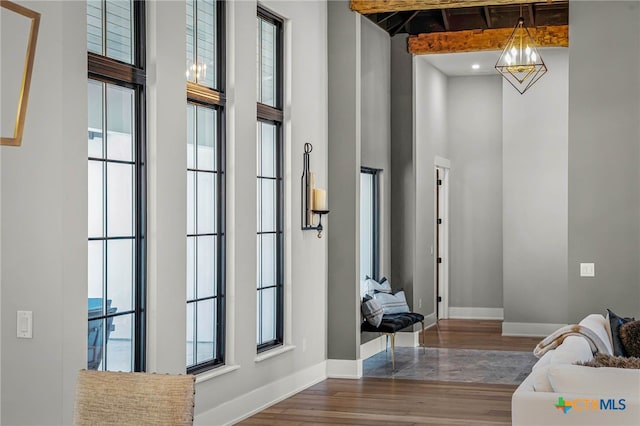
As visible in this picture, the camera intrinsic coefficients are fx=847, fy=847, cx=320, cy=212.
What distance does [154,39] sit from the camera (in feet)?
16.1

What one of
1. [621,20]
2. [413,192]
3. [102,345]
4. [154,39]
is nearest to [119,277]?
[102,345]

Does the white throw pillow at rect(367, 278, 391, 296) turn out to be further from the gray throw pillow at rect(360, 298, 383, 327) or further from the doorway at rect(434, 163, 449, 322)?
the doorway at rect(434, 163, 449, 322)

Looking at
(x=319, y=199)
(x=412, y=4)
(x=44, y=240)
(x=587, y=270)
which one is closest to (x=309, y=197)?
(x=319, y=199)

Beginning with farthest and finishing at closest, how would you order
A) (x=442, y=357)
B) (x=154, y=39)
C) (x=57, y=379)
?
1. (x=442, y=357)
2. (x=154, y=39)
3. (x=57, y=379)

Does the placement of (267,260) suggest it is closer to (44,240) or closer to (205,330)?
(205,330)

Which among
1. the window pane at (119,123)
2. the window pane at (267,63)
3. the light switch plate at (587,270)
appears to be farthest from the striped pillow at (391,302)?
the window pane at (119,123)

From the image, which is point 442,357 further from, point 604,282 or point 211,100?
point 211,100

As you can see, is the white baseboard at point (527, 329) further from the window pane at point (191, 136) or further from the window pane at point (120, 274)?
the window pane at point (120, 274)

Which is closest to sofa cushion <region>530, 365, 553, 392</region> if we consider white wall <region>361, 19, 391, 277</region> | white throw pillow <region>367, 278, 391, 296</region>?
white throw pillow <region>367, 278, 391, 296</region>

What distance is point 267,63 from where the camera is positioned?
6758mm

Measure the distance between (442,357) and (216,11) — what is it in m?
4.61

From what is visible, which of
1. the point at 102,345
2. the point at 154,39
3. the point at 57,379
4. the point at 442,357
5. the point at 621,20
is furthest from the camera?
the point at 442,357

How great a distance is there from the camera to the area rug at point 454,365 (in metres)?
7.67

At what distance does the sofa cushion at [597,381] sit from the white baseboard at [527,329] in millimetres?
7077
